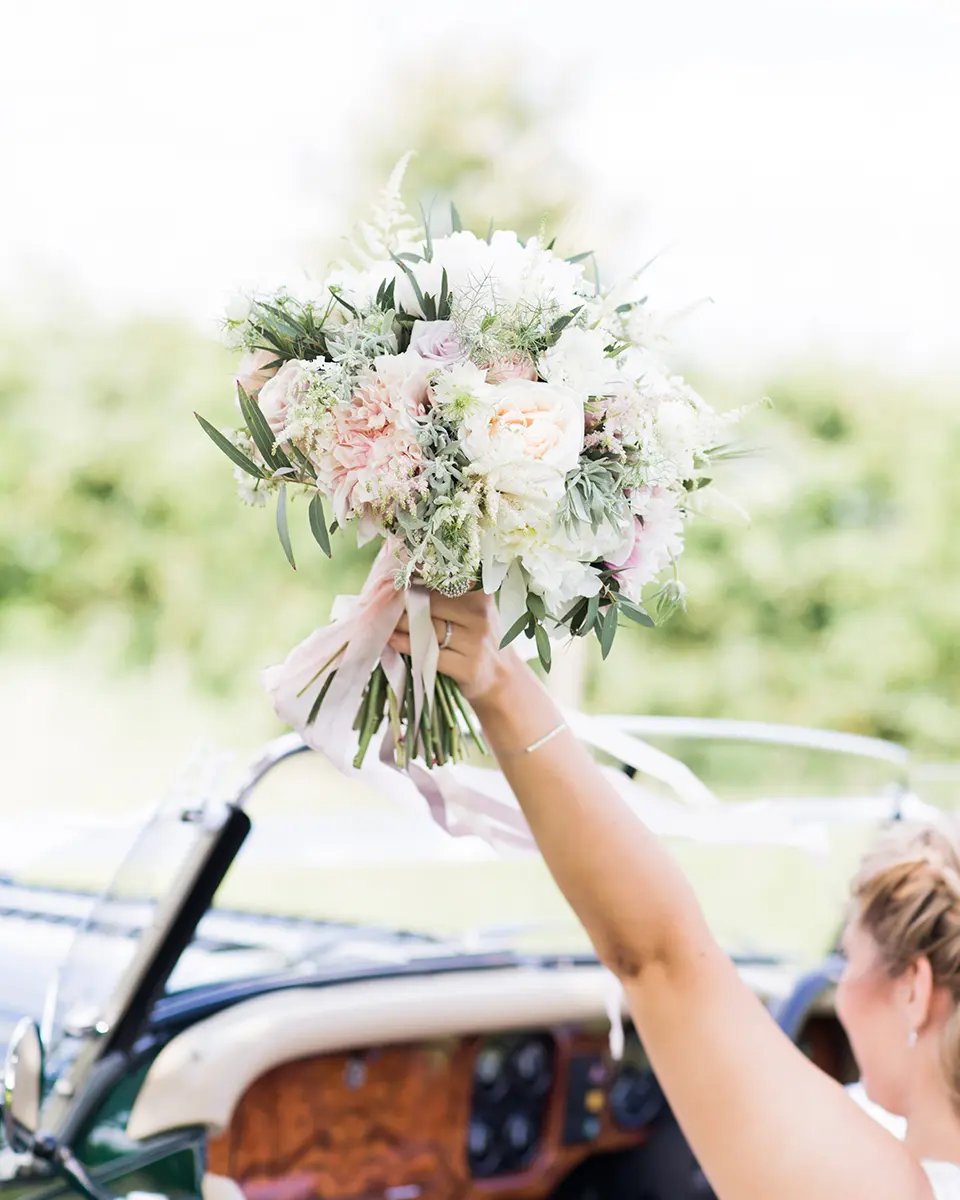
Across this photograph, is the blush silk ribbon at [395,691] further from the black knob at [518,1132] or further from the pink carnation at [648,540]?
the black knob at [518,1132]

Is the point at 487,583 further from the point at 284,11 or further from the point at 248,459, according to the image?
the point at 284,11

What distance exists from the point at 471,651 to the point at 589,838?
27 centimetres

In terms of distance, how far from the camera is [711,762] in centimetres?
287

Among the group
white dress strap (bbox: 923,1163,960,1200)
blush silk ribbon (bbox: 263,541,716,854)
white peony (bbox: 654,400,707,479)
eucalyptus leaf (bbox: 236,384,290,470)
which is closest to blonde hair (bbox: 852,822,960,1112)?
white dress strap (bbox: 923,1163,960,1200)

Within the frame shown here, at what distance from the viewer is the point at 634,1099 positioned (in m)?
3.04

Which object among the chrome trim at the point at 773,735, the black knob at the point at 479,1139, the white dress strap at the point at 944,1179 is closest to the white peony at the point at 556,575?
the white dress strap at the point at 944,1179

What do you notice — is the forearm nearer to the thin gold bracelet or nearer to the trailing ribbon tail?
the thin gold bracelet

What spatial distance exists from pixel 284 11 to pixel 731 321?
7246mm

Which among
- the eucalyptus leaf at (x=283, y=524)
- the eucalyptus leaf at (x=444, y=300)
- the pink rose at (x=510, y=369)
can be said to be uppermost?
the eucalyptus leaf at (x=444, y=300)

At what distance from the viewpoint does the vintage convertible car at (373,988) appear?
7.17ft

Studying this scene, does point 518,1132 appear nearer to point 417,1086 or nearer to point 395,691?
point 417,1086

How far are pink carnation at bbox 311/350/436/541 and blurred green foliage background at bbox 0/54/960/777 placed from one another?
10375 millimetres

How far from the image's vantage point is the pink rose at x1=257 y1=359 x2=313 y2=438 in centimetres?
148

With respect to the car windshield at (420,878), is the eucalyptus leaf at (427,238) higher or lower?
higher
